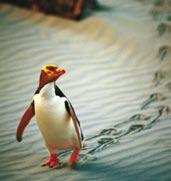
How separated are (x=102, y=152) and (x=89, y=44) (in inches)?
131

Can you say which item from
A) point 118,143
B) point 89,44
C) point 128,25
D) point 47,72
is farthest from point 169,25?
point 47,72

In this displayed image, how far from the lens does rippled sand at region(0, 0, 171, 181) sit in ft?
16.2

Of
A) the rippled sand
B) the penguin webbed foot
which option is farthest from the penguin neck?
the rippled sand

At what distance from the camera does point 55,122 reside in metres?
4.56

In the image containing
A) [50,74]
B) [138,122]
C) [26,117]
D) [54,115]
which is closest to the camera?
[50,74]

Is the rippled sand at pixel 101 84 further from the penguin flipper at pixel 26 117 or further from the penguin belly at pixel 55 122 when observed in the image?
the penguin flipper at pixel 26 117

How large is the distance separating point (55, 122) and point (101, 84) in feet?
8.08

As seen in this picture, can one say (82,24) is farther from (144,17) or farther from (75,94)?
(75,94)

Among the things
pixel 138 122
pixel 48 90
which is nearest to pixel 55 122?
pixel 48 90

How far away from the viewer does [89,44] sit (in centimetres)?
811

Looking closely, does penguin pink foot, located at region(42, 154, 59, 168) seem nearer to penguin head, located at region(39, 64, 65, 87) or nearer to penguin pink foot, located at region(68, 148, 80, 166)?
penguin pink foot, located at region(68, 148, 80, 166)

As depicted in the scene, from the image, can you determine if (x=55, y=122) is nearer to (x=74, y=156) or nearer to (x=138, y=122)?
(x=74, y=156)

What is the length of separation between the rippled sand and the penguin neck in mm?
867

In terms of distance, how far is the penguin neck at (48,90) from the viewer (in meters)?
4.44
